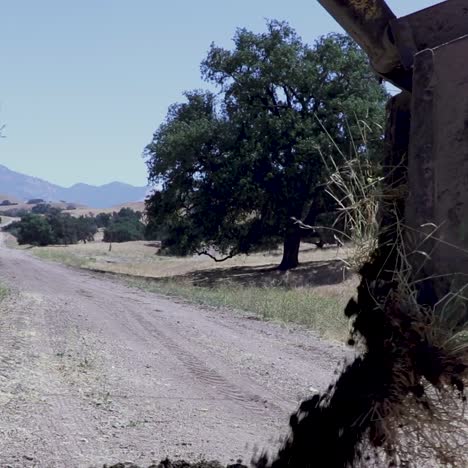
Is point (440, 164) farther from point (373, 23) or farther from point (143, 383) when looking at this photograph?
point (143, 383)

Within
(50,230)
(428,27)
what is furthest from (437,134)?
(50,230)

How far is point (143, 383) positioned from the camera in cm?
901

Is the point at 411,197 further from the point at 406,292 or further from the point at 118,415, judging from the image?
the point at 118,415

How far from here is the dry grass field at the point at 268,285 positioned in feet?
53.6

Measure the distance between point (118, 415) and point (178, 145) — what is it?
89.5 feet

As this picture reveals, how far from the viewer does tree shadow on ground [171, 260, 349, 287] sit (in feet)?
101

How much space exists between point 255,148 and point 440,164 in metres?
30.1

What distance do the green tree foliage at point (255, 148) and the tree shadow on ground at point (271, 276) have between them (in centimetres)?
116

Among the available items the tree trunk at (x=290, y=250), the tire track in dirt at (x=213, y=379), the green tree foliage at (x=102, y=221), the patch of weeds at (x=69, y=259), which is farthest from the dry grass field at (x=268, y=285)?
the green tree foliage at (x=102, y=221)

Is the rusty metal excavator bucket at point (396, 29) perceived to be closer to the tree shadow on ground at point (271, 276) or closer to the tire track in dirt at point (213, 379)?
the tire track in dirt at point (213, 379)

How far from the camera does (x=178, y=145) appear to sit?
34281 mm

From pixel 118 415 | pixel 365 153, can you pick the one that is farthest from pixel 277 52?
pixel 365 153

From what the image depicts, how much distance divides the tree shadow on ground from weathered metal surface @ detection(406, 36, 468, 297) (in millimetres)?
24897

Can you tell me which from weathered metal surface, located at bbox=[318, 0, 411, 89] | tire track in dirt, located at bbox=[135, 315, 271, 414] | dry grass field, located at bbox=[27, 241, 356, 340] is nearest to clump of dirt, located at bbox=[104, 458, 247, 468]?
dry grass field, located at bbox=[27, 241, 356, 340]
